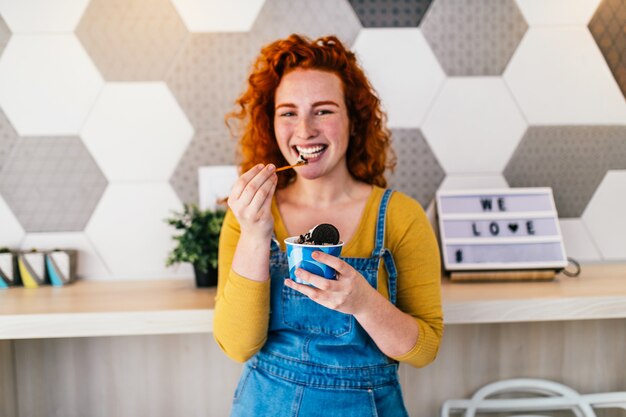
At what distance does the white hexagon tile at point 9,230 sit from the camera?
1.70 meters

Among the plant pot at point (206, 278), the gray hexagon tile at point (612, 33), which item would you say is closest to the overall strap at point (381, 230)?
the plant pot at point (206, 278)

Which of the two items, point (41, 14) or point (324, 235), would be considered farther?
point (41, 14)

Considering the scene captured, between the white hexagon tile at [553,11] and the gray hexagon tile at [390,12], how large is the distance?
304 mm

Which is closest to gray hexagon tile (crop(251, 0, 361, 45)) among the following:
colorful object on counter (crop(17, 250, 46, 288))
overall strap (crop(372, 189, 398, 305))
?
overall strap (crop(372, 189, 398, 305))

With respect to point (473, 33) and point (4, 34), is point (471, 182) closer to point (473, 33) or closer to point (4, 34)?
point (473, 33)

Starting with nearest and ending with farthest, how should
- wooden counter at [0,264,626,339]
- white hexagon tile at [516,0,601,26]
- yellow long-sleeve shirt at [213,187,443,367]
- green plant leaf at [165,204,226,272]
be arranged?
yellow long-sleeve shirt at [213,187,443,367] → wooden counter at [0,264,626,339] → green plant leaf at [165,204,226,272] → white hexagon tile at [516,0,601,26]

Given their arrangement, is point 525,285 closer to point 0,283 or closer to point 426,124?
point 426,124

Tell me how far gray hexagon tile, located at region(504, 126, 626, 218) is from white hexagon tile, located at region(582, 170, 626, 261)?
27 millimetres

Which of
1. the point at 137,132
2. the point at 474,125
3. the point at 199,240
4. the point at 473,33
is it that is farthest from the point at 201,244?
the point at 473,33

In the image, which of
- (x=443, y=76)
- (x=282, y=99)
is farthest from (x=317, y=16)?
(x=282, y=99)

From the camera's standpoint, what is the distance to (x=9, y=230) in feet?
5.60

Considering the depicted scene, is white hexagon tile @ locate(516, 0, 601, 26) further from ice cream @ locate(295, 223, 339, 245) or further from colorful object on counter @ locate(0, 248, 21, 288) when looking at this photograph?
colorful object on counter @ locate(0, 248, 21, 288)

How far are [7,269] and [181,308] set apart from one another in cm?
61

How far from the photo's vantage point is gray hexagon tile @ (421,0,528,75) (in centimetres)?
174
